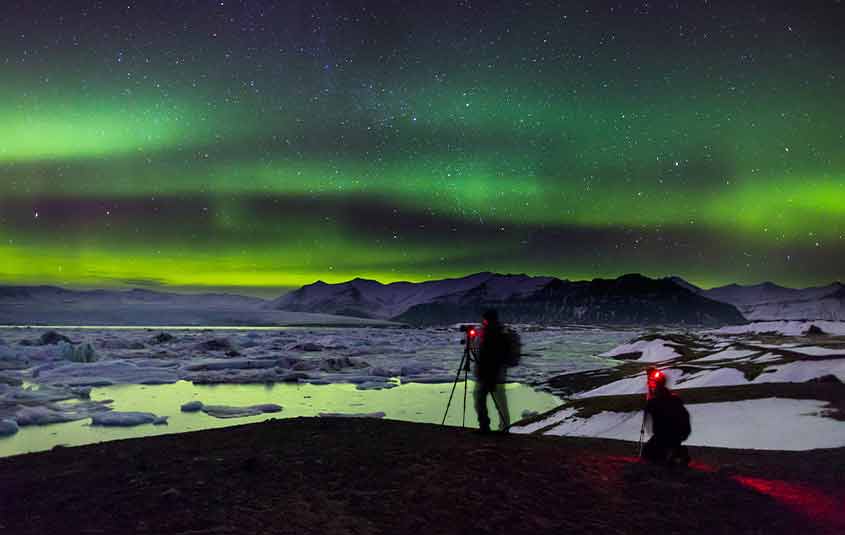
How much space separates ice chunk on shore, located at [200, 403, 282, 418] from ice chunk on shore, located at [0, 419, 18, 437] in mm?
6689

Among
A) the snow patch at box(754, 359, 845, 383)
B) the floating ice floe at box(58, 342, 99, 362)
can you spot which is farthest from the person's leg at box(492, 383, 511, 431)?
the floating ice floe at box(58, 342, 99, 362)

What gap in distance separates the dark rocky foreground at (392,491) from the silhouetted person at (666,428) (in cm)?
46

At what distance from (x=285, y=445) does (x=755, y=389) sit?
55.9 feet

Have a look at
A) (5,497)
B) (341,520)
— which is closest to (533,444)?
(341,520)

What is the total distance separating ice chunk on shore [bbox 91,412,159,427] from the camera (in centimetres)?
2225

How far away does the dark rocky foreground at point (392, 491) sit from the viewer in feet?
24.0

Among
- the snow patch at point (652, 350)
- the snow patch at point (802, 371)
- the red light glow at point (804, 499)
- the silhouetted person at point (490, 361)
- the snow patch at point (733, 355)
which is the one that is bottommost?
the snow patch at point (652, 350)

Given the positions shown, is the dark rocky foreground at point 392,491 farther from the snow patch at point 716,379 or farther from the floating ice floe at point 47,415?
the snow patch at point 716,379

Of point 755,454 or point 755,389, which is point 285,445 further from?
point 755,389

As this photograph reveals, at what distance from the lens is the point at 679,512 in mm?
7938

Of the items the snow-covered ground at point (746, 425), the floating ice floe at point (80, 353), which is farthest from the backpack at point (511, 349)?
the floating ice floe at point (80, 353)

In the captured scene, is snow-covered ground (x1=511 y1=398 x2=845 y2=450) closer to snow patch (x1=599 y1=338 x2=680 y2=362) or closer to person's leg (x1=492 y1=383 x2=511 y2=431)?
person's leg (x1=492 y1=383 x2=511 y2=431)

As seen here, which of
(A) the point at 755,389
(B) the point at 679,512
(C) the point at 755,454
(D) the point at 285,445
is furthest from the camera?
(A) the point at 755,389

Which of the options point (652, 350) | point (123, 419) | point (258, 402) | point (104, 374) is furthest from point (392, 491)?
point (652, 350)
